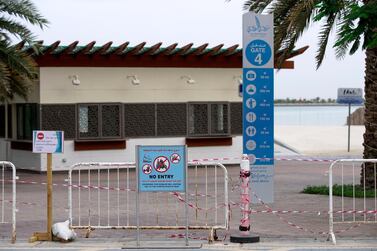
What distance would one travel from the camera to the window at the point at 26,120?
26673 millimetres

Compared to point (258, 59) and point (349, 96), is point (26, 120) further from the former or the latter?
point (258, 59)

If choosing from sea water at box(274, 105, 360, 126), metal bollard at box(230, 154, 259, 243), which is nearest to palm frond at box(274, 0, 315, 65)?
metal bollard at box(230, 154, 259, 243)

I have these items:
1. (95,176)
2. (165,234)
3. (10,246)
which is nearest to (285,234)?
(165,234)

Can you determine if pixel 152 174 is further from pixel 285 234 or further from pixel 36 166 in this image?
pixel 36 166

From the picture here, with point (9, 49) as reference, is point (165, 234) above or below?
below

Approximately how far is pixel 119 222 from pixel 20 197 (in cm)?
536

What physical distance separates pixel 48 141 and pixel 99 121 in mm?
14620

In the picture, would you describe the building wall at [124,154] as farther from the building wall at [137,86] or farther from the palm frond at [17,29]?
the palm frond at [17,29]

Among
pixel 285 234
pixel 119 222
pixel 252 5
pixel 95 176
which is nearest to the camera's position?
pixel 285 234

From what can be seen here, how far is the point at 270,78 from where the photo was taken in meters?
14.2

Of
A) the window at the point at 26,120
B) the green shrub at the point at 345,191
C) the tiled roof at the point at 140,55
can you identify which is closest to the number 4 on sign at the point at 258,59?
the green shrub at the point at 345,191

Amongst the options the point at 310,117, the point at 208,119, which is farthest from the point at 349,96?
the point at 310,117

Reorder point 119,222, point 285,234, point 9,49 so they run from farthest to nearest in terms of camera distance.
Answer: point 9,49 → point 119,222 → point 285,234

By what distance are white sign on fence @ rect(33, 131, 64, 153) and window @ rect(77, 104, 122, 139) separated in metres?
14.2
